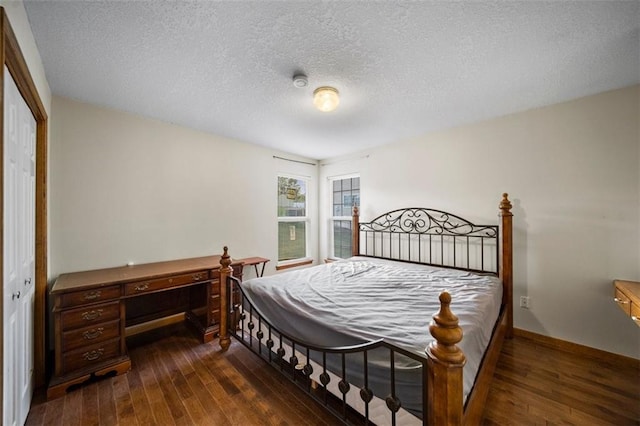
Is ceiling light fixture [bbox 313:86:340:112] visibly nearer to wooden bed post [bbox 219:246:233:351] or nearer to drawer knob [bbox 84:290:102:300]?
wooden bed post [bbox 219:246:233:351]

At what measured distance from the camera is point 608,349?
2.17m

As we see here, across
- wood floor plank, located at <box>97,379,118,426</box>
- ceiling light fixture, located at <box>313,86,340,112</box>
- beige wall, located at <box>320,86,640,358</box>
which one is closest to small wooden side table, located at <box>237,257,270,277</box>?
wood floor plank, located at <box>97,379,118,426</box>

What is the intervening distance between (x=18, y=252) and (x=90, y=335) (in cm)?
87

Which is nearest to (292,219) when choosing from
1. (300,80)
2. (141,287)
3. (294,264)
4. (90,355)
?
(294,264)

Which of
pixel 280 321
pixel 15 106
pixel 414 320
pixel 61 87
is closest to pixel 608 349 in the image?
pixel 414 320

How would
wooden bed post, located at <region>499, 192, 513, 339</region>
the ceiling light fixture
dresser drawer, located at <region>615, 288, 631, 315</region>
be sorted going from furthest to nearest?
wooden bed post, located at <region>499, 192, 513, 339</region> → the ceiling light fixture → dresser drawer, located at <region>615, 288, 631, 315</region>

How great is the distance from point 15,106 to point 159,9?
0.98 metres

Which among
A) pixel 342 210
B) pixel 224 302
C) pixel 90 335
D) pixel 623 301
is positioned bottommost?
pixel 90 335

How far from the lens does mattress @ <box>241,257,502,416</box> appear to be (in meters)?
1.25

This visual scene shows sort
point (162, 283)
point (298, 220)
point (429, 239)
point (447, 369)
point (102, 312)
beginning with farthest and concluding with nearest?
point (298, 220), point (429, 239), point (162, 283), point (102, 312), point (447, 369)

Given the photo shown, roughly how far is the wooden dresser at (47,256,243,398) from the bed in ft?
1.31

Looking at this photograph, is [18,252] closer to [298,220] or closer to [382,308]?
[382,308]

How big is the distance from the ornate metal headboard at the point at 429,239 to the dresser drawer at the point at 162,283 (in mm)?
2216

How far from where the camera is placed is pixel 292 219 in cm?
436
